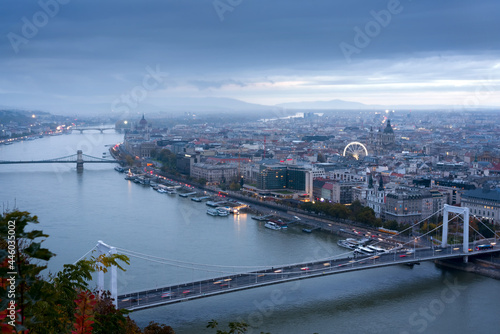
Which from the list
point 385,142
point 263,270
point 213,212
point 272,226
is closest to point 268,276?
point 263,270

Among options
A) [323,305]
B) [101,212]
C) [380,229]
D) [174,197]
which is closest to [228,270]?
[323,305]

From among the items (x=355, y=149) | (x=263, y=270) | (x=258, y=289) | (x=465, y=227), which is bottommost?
(x=258, y=289)

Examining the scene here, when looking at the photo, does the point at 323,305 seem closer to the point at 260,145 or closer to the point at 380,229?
the point at 380,229

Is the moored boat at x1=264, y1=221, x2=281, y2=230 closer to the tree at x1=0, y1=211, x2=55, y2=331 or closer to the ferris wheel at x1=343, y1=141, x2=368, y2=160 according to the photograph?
the tree at x1=0, y1=211, x2=55, y2=331

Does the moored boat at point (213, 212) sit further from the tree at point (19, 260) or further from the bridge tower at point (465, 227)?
the tree at point (19, 260)

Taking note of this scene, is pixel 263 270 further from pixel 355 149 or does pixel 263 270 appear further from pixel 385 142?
pixel 385 142

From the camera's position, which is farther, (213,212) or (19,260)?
(213,212)
